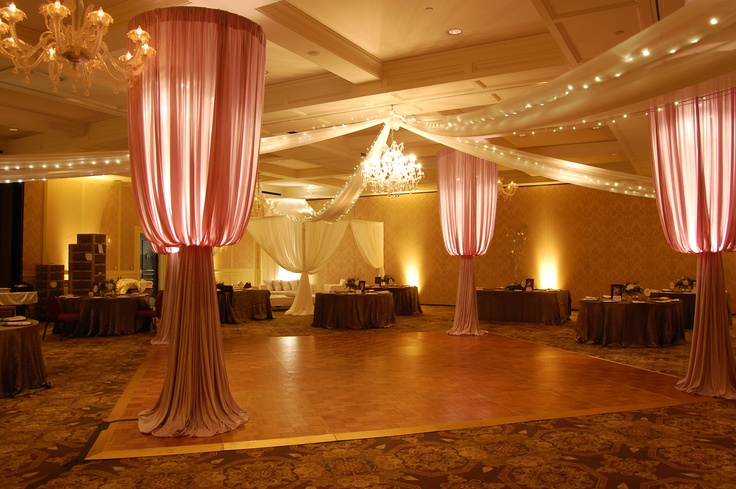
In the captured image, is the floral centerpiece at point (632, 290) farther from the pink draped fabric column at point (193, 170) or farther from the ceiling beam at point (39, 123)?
the ceiling beam at point (39, 123)

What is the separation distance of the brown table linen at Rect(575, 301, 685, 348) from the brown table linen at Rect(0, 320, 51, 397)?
7720mm

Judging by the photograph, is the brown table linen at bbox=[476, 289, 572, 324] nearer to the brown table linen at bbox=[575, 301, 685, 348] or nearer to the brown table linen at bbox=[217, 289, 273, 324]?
the brown table linen at bbox=[575, 301, 685, 348]

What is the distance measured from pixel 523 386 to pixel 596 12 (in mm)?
3713

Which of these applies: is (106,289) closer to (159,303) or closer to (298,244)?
(159,303)

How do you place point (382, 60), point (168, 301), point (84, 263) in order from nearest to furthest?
point (382, 60), point (168, 301), point (84, 263)

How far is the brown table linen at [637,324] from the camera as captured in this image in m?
8.80

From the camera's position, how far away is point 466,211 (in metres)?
9.68

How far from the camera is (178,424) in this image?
441 centimetres

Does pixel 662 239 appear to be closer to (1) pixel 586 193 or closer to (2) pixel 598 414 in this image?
(1) pixel 586 193

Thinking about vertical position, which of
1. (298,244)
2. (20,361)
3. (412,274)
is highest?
(298,244)

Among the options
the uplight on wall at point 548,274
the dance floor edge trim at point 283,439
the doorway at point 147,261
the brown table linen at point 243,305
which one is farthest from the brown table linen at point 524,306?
the doorway at point 147,261

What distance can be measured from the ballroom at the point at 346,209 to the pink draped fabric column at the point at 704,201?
0.02m

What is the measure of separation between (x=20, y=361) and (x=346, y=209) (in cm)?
498

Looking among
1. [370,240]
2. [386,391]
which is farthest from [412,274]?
[386,391]
